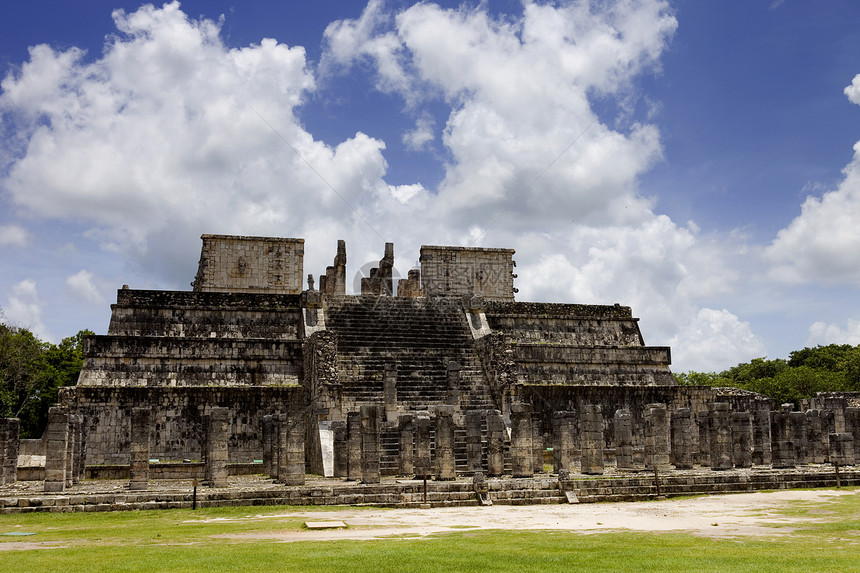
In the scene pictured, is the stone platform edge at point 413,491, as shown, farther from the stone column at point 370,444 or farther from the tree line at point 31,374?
the tree line at point 31,374

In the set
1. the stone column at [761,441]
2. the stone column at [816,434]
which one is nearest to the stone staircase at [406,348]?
the stone column at [761,441]

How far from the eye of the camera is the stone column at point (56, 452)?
18141mm

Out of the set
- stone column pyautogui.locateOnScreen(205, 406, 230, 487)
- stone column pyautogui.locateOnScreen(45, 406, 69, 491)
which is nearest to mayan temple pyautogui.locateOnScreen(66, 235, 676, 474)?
stone column pyautogui.locateOnScreen(205, 406, 230, 487)

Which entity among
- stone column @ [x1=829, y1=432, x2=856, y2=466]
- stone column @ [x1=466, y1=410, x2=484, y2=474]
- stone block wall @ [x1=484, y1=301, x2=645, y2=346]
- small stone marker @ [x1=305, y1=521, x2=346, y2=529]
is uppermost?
stone block wall @ [x1=484, y1=301, x2=645, y2=346]

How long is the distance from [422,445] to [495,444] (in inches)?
71.3

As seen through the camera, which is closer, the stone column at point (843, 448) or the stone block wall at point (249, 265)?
the stone column at point (843, 448)

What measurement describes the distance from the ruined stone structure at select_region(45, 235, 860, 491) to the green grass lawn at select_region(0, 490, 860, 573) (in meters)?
5.48

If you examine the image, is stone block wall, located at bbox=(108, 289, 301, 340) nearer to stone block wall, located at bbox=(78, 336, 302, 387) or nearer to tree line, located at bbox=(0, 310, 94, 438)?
stone block wall, located at bbox=(78, 336, 302, 387)

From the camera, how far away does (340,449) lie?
21.7 m

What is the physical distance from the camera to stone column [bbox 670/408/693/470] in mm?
22219

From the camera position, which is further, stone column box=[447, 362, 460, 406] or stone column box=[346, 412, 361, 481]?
stone column box=[447, 362, 460, 406]

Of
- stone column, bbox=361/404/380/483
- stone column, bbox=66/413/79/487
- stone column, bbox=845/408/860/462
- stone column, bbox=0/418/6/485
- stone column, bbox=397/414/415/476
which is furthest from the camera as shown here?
stone column, bbox=845/408/860/462

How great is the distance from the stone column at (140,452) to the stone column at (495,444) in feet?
25.9

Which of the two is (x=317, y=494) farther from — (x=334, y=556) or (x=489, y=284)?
(x=489, y=284)
